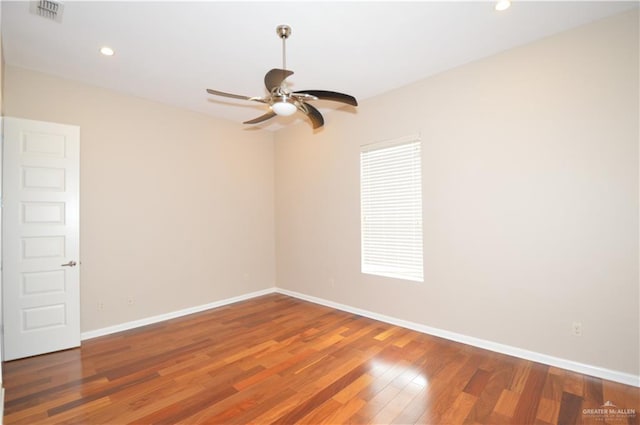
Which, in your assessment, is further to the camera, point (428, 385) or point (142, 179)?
point (142, 179)

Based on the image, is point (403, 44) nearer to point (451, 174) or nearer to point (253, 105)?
point (451, 174)

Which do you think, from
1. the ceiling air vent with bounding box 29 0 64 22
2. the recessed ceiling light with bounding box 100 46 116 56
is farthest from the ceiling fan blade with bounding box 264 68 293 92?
the recessed ceiling light with bounding box 100 46 116 56

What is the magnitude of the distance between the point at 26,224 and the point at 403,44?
4.26m

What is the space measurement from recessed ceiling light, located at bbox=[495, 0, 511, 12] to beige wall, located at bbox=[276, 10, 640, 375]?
28.7 inches

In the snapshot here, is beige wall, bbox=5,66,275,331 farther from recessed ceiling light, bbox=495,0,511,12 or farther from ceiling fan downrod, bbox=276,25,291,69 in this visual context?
recessed ceiling light, bbox=495,0,511,12

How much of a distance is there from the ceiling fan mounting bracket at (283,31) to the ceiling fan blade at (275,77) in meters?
0.63

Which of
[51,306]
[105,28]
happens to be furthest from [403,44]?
[51,306]

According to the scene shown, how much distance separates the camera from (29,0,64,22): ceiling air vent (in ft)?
7.42

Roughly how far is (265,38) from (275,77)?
0.78 meters

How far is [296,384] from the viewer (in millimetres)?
2531

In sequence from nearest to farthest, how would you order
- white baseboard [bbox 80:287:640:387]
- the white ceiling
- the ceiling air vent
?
the ceiling air vent → the white ceiling → white baseboard [bbox 80:287:640:387]

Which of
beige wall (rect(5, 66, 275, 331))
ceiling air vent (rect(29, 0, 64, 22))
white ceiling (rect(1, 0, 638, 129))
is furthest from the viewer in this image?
beige wall (rect(5, 66, 275, 331))

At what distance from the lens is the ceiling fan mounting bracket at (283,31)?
2566 millimetres

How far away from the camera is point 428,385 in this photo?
97.6 inches
